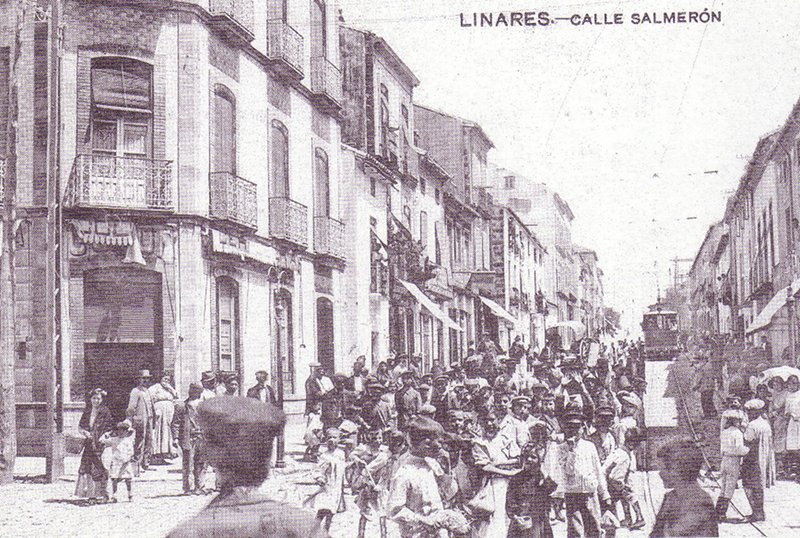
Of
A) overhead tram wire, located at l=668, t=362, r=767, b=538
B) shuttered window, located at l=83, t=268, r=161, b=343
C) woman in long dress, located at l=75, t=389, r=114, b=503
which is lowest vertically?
overhead tram wire, located at l=668, t=362, r=767, b=538

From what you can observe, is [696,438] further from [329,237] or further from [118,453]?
[118,453]

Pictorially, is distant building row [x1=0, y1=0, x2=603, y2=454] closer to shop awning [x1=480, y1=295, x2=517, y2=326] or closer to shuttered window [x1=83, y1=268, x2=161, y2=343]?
shuttered window [x1=83, y1=268, x2=161, y2=343]

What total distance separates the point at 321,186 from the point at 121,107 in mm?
6218

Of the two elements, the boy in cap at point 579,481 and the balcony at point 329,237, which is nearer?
the boy in cap at point 579,481

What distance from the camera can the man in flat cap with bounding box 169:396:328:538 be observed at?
2.94 meters

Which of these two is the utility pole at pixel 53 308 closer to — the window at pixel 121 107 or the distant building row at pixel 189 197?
the distant building row at pixel 189 197

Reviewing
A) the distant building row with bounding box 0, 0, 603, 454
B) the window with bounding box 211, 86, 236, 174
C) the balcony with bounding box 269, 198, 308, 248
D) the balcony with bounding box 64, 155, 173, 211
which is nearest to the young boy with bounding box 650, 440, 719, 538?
the distant building row with bounding box 0, 0, 603, 454

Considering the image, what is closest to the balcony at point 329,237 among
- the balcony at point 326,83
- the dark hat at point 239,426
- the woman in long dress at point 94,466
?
the balcony at point 326,83

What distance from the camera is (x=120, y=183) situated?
1390cm

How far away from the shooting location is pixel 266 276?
663 inches

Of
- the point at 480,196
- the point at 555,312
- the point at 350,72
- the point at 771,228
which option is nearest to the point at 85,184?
the point at 350,72

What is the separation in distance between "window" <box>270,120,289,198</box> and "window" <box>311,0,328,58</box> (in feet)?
7.62

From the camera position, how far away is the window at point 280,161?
17.3 m

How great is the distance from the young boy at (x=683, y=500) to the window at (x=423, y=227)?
24.0 m
